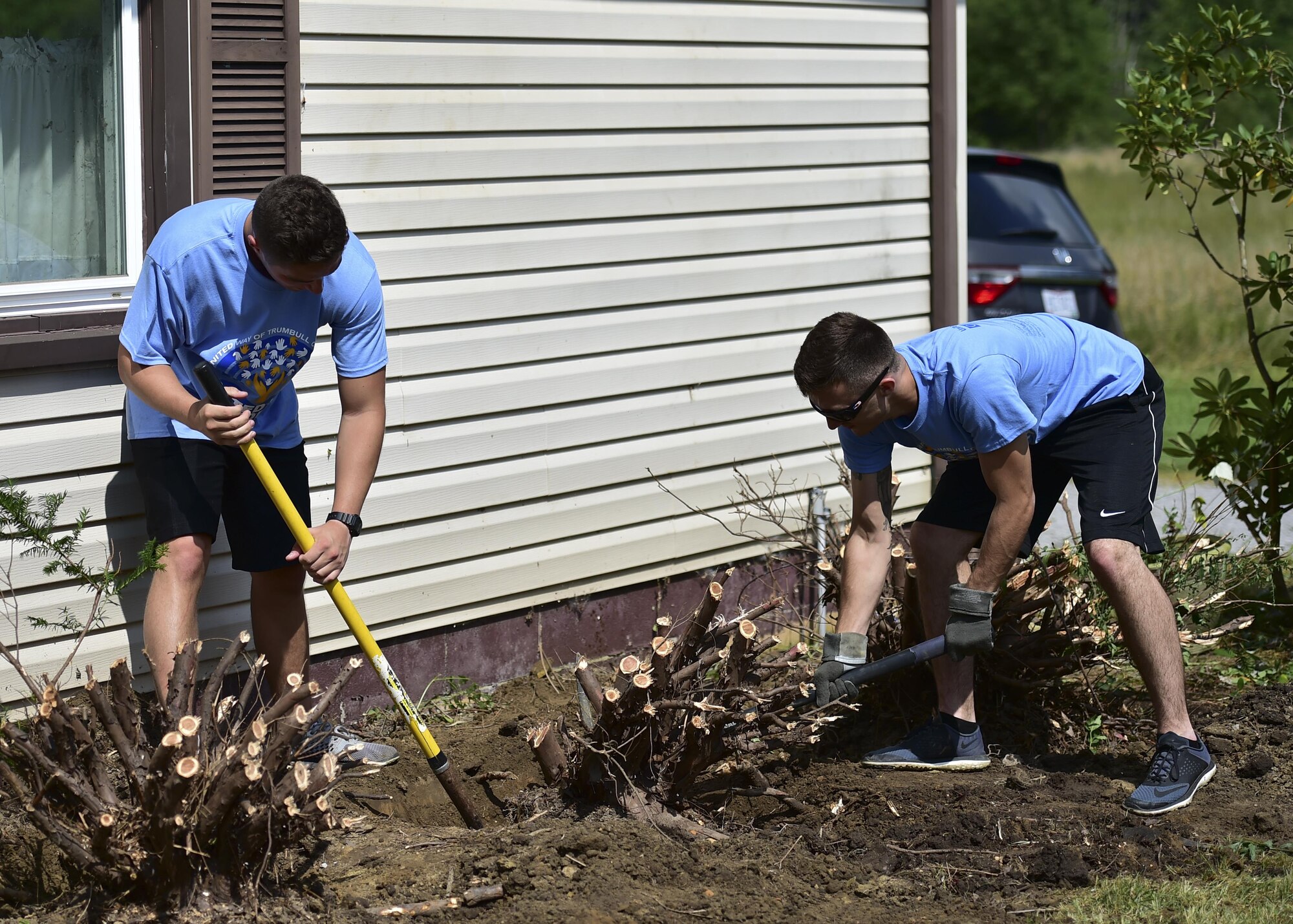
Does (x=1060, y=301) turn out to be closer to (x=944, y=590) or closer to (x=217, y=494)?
(x=944, y=590)

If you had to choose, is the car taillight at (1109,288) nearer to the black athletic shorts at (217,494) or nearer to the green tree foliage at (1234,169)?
the green tree foliage at (1234,169)

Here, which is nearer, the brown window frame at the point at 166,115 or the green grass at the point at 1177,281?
the brown window frame at the point at 166,115

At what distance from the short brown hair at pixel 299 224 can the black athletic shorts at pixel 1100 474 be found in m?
2.21

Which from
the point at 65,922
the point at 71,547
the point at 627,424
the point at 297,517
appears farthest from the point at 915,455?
the point at 65,922

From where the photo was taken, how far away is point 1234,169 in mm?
5777

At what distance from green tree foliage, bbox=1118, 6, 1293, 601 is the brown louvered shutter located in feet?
11.2

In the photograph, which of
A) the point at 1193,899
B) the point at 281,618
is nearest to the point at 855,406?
the point at 1193,899

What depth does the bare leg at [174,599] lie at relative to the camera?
3.82 metres

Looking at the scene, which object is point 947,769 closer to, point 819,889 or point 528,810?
point 819,889

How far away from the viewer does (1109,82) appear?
49062 millimetres

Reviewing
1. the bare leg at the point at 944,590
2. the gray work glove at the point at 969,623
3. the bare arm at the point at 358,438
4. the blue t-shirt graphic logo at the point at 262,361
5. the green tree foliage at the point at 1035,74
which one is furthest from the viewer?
the green tree foliage at the point at 1035,74

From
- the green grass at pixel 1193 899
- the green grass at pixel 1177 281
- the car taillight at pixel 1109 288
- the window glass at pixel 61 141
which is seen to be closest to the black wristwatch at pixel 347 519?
the window glass at pixel 61 141

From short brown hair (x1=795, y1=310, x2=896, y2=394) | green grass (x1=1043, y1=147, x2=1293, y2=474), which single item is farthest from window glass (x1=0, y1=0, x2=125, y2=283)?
green grass (x1=1043, y1=147, x2=1293, y2=474)

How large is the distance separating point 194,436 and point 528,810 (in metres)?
1.53
